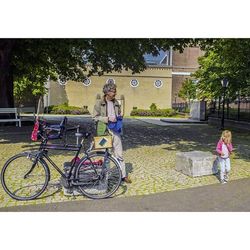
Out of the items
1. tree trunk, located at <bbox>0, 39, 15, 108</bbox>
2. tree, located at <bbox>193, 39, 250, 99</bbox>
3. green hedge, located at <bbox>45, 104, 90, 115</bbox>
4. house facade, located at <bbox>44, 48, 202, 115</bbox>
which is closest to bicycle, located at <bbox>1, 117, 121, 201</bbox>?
tree, located at <bbox>193, 39, 250, 99</bbox>

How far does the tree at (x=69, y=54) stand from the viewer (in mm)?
12078

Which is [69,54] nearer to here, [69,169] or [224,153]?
[224,153]

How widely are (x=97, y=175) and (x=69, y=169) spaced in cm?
47

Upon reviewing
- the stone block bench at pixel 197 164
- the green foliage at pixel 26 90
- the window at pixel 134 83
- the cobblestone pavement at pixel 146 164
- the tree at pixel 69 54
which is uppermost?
the tree at pixel 69 54

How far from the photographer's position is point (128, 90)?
42188 millimetres

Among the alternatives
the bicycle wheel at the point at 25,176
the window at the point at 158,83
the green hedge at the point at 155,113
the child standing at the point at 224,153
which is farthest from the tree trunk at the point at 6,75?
the window at the point at 158,83

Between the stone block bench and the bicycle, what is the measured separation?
1.94 meters

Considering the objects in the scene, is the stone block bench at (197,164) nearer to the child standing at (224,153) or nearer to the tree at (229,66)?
the child standing at (224,153)

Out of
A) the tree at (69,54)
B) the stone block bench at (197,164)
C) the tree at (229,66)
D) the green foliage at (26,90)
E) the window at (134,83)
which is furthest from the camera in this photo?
the window at (134,83)

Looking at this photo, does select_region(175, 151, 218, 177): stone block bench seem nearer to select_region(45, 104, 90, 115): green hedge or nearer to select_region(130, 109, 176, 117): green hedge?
select_region(45, 104, 90, 115): green hedge

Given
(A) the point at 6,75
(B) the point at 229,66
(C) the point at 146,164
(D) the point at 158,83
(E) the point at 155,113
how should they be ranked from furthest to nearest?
1. (D) the point at 158,83
2. (E) the point at 155,113
3. (B) the point at 229,66
4. (A) the point at 6,75
5. (C) the point at 146,164

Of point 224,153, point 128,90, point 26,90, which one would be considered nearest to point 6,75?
point 224,153

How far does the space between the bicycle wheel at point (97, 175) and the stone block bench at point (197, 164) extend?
196 centimetres
